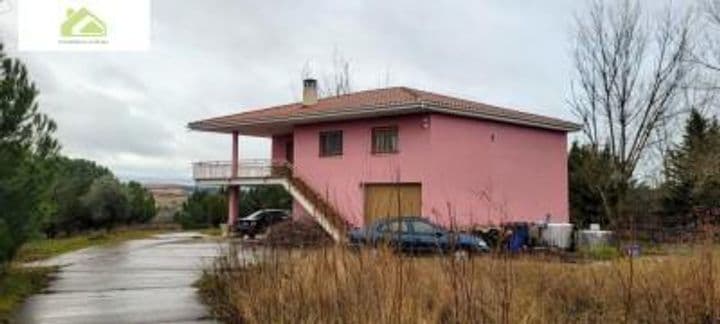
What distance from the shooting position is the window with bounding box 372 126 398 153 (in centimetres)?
2862

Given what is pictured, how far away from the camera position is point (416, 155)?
27672 millimetres

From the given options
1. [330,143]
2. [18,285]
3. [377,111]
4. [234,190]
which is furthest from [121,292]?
[234,190]

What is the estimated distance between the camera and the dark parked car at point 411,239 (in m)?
5.85

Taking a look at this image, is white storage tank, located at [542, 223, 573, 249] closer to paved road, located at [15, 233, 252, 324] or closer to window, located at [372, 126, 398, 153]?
window, located at [372, 126, 398, 153]

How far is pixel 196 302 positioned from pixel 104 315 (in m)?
1.67

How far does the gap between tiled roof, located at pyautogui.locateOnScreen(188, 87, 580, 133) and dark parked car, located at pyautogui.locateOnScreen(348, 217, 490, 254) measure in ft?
63.7

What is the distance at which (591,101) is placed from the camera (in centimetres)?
3691

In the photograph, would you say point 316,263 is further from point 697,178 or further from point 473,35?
point 697,178

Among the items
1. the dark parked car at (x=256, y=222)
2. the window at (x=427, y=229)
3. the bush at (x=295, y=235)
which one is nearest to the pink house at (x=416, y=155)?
the dark parked car at (x=256, y=222)

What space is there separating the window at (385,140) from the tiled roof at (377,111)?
691 mm

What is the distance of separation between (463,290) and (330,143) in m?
25.3

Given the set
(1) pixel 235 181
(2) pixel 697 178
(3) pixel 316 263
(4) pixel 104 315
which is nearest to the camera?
(3) pixel 316 263

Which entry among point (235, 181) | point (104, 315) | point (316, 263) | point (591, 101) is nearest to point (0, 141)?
point (104, 315)
